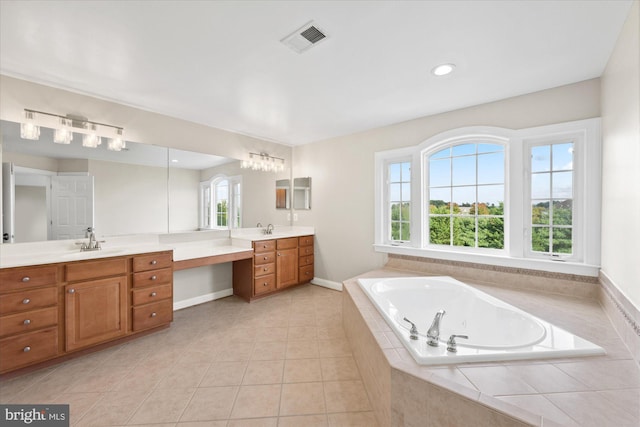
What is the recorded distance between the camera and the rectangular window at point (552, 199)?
7.66 ft

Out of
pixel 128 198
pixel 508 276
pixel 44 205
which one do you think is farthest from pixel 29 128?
pixel 508 276

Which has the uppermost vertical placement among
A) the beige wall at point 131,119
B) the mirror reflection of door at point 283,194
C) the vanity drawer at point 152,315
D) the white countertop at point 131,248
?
the beige wall at point 131,119

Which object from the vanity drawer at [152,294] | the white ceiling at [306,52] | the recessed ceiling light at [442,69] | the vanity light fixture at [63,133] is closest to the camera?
the white ceiling at [306,52]

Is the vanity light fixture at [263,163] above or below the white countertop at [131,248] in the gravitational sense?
above

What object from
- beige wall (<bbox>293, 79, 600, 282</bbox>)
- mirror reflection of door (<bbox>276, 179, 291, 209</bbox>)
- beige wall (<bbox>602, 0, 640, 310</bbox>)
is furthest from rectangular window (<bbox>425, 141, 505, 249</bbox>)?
mirror reflection of door (<bbox>276, 179, 291, 209</bbox>)

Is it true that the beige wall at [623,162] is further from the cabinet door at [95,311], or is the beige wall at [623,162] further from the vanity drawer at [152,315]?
the cabinet door at [95,311]

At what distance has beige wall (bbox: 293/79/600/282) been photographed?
2326mm

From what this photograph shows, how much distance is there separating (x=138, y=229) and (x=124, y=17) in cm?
208

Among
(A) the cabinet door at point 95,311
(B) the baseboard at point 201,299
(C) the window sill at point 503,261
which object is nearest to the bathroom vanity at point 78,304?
(A) the cabinet door at point 95,311

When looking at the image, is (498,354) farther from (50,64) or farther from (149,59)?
(50,64)

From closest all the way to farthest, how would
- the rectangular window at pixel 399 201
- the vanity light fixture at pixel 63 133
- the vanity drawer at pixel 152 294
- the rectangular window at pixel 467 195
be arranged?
the vanity light fixture at pixel 63 133 < the vanity drawer at pixel 152 294 < the rectangular window at pixel 467 195 < the rectangular window at pixel 399 201

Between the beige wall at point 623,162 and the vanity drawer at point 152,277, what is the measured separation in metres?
3.47

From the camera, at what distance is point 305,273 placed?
4117 mm

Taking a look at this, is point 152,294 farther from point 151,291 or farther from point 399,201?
point 399,201
